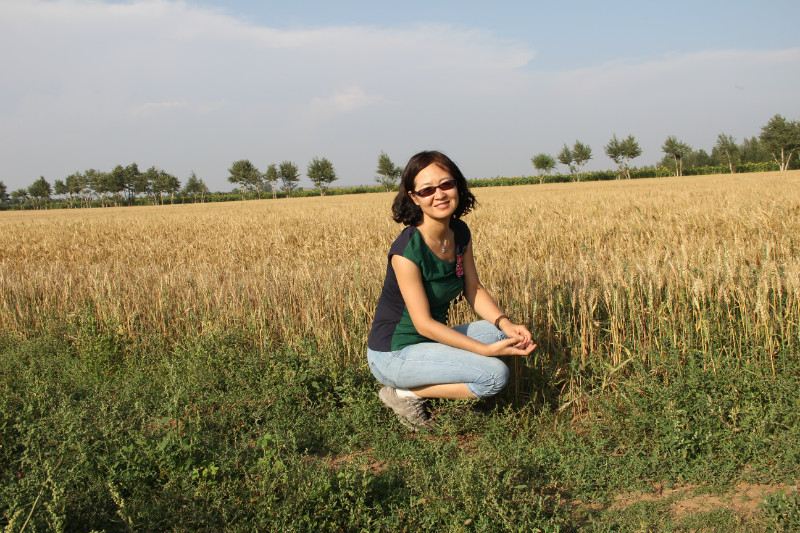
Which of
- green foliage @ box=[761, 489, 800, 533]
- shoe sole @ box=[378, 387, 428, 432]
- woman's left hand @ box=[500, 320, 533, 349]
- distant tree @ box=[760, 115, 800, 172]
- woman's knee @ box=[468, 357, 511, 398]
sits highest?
distant tree @ box=[760, 115, 800, 172]

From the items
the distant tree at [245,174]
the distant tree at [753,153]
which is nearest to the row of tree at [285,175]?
the distant tree at [245,174]

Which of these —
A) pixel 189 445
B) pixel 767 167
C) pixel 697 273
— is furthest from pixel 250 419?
Result: pixel 767 167

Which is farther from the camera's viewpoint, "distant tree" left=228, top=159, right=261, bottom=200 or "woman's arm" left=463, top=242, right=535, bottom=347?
"distant tree" left=228, top=159, right=261, bottom=200

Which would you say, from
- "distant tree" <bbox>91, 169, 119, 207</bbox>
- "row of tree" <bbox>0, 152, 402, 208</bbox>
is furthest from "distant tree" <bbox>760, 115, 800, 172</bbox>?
"distant tree" <bbox>91, 169, 119, 207</bbox>

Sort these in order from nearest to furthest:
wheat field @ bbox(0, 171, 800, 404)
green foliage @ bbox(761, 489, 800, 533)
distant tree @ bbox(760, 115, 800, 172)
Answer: green foliage @ bbox(761, 489, 800, 533) → wheat field @ bbox(0, 171, 800, 404) → distant tree @ bbox(760, 115, 800, 172)

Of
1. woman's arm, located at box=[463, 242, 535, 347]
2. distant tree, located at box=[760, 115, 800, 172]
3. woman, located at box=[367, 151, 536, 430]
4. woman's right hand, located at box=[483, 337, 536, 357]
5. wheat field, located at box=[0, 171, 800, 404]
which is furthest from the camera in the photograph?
distant tree, located at box=[760, 115, 800, 172]

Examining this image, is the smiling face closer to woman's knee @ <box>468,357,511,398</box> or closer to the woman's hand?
the woman's hand

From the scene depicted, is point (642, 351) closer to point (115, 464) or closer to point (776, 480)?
point (776, 480)

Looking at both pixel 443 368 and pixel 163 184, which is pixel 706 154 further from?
pixel 443 368

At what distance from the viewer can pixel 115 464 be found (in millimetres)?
3064

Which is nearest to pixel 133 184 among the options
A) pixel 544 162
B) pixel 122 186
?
pixel 122 186

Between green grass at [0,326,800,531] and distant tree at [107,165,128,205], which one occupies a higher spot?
distant tree at [107,165,128,205]

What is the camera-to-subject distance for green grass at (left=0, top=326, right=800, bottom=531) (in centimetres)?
278

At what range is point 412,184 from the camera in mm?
3596
